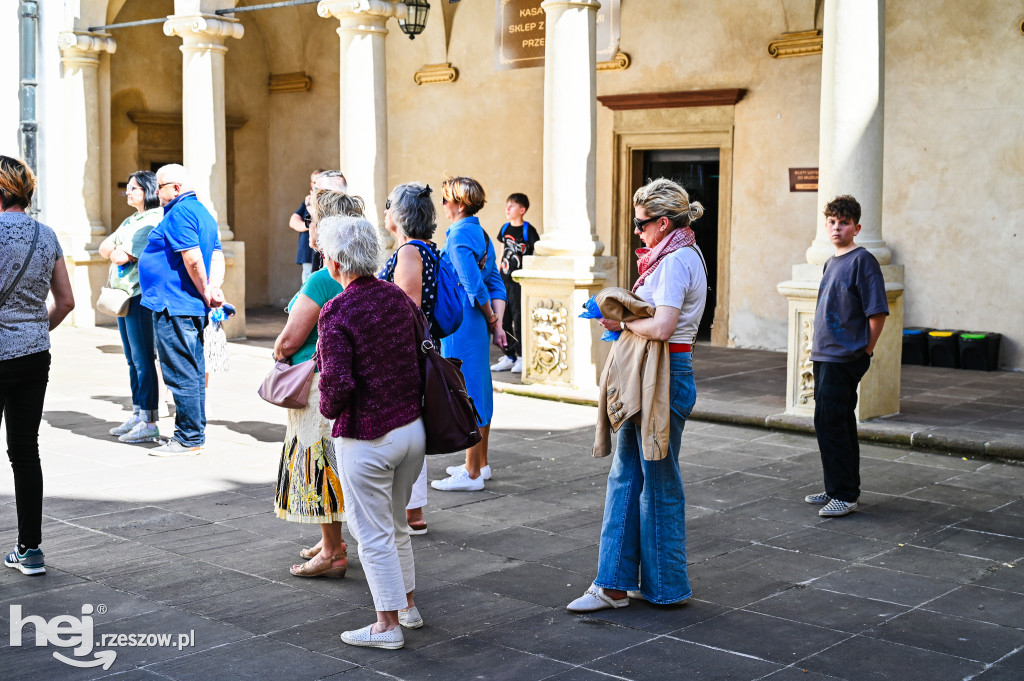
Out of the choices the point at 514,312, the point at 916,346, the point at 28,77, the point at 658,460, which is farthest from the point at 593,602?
the point at 28,77

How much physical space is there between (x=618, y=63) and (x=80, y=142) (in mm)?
6811

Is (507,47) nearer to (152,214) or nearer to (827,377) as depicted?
(152,214)

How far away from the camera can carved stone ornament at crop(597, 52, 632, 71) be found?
1418 centimetres

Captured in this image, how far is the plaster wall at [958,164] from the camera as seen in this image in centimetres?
1170

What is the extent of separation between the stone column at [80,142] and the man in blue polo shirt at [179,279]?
812 centimetres

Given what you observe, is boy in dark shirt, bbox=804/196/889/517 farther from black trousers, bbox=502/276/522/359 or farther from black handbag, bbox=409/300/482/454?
black trousers, bbox=502/276/522/359

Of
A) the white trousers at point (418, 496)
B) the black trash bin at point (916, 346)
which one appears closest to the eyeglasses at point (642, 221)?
the white trousers at point (418, 496)

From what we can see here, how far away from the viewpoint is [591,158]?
10445 mm

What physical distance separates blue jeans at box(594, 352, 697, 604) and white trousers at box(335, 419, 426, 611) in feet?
2.91

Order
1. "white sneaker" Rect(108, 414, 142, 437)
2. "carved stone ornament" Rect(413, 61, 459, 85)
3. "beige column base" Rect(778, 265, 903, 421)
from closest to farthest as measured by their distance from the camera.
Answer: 1. "white sneaker" Rect(108, 414, 142, 437)
2. "beige column base" Rect(778, 265, 903, 421)
3. "carved stone ornament" Rect(413, 61, 459, 85)

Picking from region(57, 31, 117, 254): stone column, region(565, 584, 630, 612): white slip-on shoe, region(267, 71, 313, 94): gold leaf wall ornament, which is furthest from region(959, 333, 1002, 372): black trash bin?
region(57, 31, 117, 254): stone column

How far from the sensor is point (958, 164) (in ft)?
39.3

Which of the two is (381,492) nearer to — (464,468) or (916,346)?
(464,468)

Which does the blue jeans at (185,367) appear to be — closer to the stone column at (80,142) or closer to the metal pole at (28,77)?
the stone column at (80,142)
